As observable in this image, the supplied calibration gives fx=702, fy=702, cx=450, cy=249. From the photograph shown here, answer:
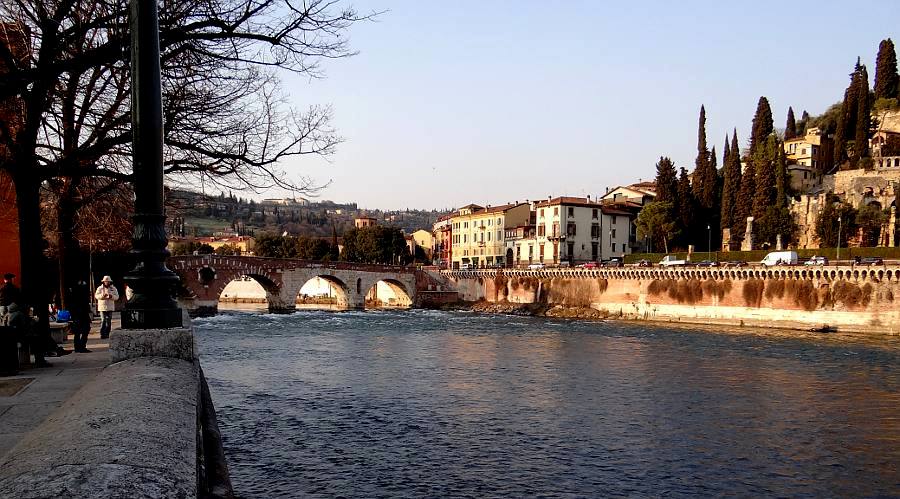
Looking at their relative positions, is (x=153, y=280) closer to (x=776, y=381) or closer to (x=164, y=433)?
(x=164, y=433)

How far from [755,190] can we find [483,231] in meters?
36.4

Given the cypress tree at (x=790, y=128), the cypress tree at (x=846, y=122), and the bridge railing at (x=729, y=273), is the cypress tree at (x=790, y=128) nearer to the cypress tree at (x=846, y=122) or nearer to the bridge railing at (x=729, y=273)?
the cypress tree at (x=846, y=122)

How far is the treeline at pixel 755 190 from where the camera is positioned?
64812mm

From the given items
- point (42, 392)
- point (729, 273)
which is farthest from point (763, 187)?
point (42, 392)

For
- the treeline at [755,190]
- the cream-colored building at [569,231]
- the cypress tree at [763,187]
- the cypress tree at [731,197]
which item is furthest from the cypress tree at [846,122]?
the cream-colored building at [569,231]

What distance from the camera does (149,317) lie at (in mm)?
5992

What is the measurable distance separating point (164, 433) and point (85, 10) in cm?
868

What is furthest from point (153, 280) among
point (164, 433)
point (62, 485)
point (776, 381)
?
point (776, 381)

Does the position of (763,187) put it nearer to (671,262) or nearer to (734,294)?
(671,262)

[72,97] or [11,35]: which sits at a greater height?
[11,35]

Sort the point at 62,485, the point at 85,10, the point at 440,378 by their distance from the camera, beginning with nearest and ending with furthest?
the point at 62,485 < the point at 85,10 < the point at 440,378

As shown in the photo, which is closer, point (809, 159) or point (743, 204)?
point (743, 204)

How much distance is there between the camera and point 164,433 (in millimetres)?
3447

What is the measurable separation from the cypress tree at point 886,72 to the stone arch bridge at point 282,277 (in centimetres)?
6035
